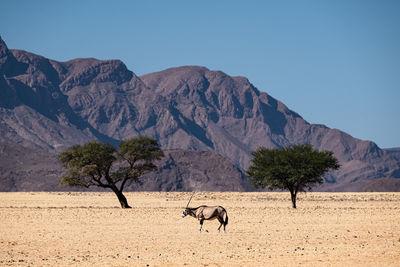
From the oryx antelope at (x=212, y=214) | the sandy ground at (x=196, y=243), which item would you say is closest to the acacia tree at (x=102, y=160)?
the sandy ground at (x=196, y=243)

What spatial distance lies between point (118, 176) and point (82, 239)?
30.6 meters

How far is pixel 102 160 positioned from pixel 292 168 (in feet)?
62.0

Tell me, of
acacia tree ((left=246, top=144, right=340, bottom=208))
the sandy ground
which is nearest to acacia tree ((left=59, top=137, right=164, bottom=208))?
acacia tree ((left=246, top=144, right=340, bottom=208))

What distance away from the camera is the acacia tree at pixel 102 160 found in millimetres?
56875

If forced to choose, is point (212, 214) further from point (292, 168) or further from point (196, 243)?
point (292, 168)

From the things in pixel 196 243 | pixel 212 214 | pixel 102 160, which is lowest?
pixel 196 243

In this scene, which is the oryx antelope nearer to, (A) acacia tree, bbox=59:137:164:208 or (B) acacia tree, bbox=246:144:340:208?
(A) acacia tree, bbox=59:137:164:208

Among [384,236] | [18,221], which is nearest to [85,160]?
[18,221]

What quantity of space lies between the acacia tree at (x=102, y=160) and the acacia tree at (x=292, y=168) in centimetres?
1120

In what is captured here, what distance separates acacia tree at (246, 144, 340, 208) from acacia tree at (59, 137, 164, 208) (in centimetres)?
1120

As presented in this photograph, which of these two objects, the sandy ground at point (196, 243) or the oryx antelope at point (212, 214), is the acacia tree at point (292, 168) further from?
the oryx antelope at point (212, 214)

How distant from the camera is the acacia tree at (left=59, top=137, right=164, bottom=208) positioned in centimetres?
5688

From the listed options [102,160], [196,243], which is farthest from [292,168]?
[196,243]

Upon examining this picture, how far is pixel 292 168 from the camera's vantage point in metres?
62.6
